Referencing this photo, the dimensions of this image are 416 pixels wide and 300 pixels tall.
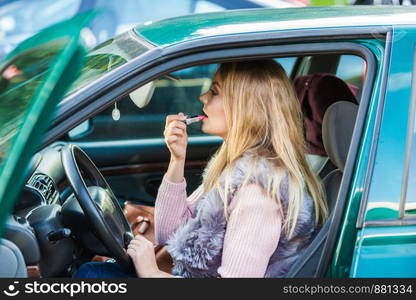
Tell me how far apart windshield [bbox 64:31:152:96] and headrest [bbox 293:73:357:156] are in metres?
0.69

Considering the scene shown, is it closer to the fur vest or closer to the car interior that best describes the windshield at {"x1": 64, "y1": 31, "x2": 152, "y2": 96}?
the car interior

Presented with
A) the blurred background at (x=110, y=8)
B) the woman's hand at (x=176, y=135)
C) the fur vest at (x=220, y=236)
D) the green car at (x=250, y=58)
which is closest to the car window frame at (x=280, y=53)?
the green car at (x=250, y=58)

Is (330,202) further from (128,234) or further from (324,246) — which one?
(128,234)

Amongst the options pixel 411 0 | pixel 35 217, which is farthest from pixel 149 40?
pixel 411 0

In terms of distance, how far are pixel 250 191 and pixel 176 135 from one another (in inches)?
16.3

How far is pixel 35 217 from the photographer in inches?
84.1

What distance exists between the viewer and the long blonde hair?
1944mm

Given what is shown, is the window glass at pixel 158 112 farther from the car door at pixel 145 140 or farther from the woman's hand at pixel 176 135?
the woman's hand at pixel 176 135

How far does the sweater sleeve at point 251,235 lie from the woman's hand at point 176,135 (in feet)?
1.26

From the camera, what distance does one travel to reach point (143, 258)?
207cm

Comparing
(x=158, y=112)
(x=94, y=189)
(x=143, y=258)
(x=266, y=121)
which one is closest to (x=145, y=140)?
(x=158, y=112)

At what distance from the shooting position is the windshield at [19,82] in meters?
1.53

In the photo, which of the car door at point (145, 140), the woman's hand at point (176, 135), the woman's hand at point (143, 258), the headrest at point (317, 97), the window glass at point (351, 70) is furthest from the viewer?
the car door at point (145, 140)

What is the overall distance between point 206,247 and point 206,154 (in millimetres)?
1839
